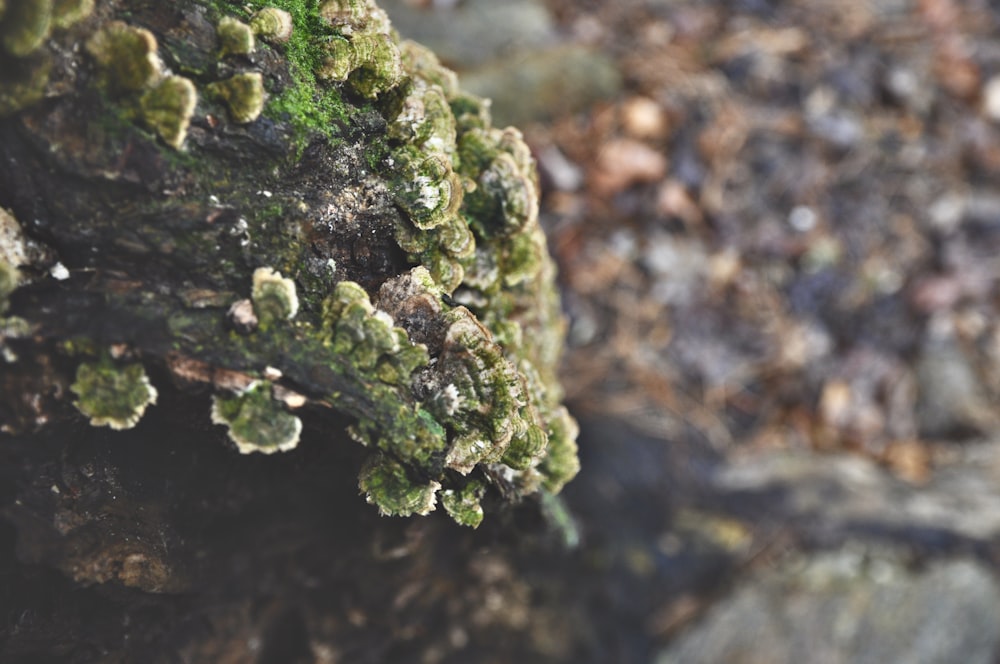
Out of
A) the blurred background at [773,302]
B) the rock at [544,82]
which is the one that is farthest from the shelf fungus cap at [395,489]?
the rock at [544,82]

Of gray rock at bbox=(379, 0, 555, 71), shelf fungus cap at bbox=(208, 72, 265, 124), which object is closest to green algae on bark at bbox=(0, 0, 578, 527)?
shelf fungus cap at bbox=(208, 72, 265, 124)

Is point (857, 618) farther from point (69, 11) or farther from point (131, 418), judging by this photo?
point (69, 11)

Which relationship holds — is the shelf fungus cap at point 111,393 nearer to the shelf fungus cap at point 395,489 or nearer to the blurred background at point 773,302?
the shelf fungus cap at point 395,489

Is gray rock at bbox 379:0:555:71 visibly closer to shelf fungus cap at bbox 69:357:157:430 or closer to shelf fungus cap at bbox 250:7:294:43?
shelf fungus cap at bbox 250:7:294:43

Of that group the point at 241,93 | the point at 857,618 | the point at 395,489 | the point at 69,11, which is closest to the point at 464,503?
the point at 395,489

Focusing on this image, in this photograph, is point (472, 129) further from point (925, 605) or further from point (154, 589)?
point (925, 605)

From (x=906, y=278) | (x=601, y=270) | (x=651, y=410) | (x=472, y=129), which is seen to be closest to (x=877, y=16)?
(x=906, y=278)

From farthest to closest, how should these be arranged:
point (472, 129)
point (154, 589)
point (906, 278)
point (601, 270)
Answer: point (906, 278), point (601, 270), point (472, 129), point (154, 589)
